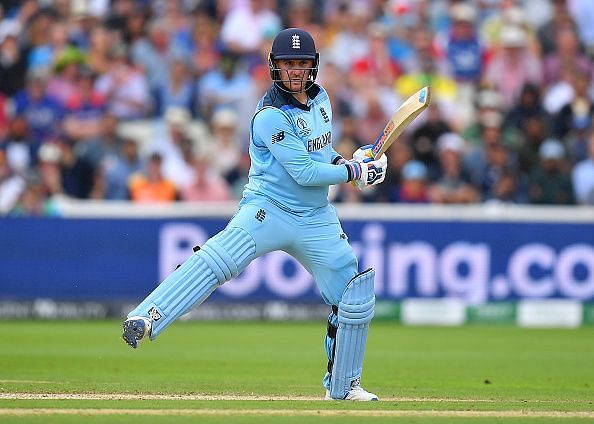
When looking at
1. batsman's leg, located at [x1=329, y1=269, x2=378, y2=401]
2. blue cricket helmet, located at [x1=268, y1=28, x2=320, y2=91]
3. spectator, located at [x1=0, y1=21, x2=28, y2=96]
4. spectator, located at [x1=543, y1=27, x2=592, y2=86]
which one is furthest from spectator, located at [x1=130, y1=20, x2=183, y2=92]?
batsman's leg, located at [x1=329, y1=269, x2=378, y2=401]

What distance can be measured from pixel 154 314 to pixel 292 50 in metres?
1.58

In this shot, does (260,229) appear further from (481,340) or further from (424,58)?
(424,58)

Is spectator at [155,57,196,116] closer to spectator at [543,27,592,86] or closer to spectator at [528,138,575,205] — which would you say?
spectator at [528,138,575,205]

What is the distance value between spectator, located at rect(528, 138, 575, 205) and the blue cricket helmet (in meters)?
7.16

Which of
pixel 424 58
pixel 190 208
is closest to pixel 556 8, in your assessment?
pixel 424 58

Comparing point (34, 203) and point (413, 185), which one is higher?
point (413, 185)

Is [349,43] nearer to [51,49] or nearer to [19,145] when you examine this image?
[51,49]

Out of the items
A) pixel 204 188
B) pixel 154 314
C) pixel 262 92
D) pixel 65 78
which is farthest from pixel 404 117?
pixel 65 78

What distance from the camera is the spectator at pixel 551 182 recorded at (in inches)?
538

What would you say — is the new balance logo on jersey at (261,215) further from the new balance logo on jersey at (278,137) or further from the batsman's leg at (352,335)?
the batsman's leg at (352,335)

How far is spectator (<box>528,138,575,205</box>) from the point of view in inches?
538

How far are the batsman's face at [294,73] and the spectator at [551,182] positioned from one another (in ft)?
23.7

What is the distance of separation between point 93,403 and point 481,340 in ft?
19.3

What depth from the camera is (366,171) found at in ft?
22.5
